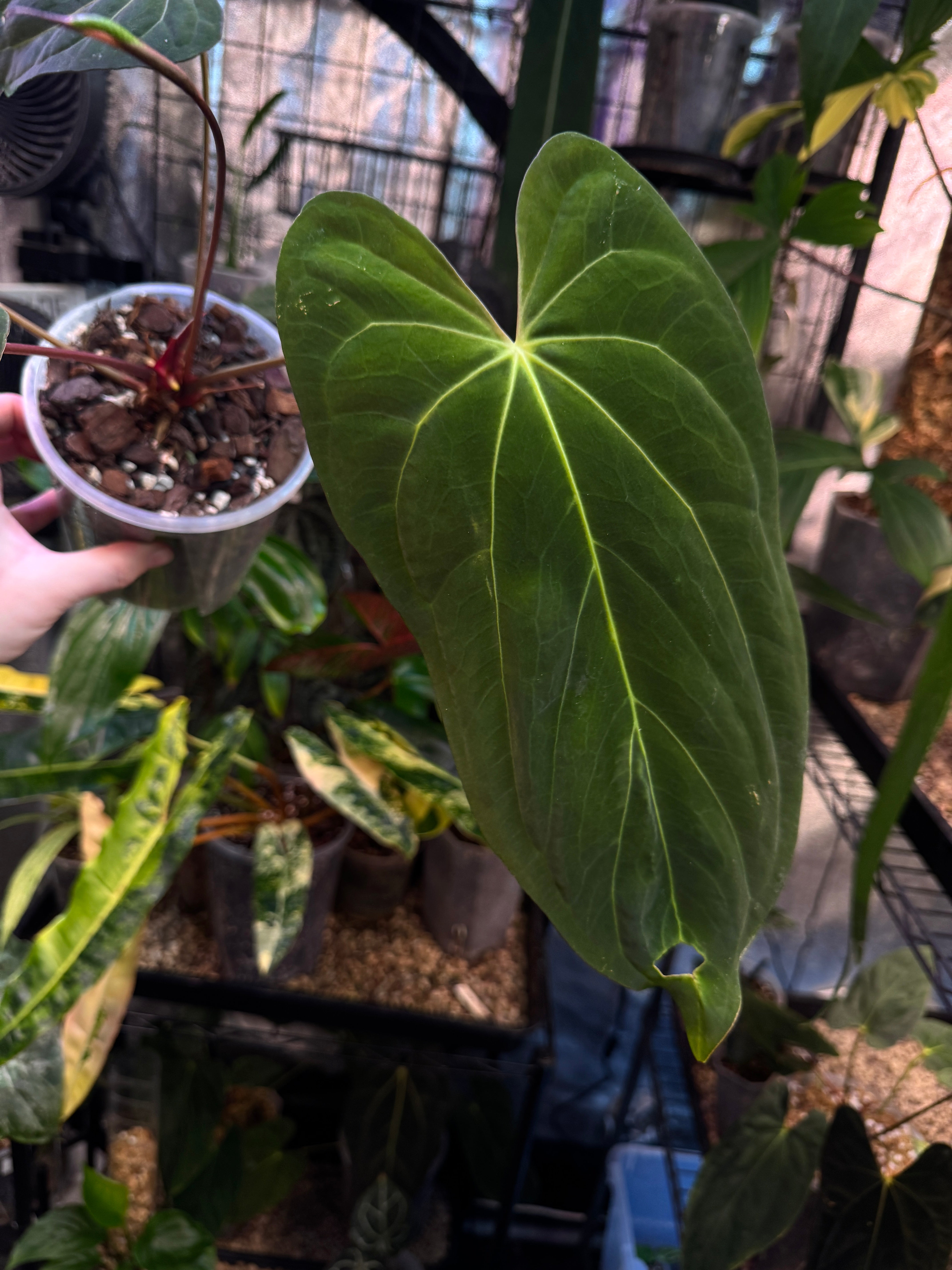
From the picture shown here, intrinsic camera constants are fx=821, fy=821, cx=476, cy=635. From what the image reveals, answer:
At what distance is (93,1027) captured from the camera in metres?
0.73

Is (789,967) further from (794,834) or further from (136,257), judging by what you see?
(136,257)

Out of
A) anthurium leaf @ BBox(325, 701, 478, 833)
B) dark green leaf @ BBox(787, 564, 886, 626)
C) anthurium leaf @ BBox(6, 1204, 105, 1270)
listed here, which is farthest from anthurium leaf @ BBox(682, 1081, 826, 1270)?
anthurium leaf @ BBox(6, 1204, 105, 1270)

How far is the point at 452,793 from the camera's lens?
801 mm

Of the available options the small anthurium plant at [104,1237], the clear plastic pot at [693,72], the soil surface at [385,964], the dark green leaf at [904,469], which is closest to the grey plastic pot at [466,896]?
the soil surface at [385,964]

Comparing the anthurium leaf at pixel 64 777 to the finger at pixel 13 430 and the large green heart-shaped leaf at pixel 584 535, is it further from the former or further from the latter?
the large green heart-shaped leaf at pixel 584 535

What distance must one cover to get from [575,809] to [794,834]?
120 millimetres

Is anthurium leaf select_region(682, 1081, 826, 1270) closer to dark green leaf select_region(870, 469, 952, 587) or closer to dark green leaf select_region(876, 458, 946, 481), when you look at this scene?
dark green leaf select_region(870, 469, 952, 587)

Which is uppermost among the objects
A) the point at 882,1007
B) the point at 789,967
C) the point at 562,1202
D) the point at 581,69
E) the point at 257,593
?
the point at 581,69

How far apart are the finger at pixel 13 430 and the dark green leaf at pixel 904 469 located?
83 cm

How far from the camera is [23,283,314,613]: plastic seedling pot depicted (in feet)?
1.63

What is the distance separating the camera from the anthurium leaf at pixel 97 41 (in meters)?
0.39

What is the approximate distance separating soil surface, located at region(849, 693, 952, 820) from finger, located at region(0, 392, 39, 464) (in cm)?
75

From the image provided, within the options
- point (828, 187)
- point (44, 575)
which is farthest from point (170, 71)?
point (828, 187)

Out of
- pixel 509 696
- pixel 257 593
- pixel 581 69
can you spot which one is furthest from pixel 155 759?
pixel 581 69
